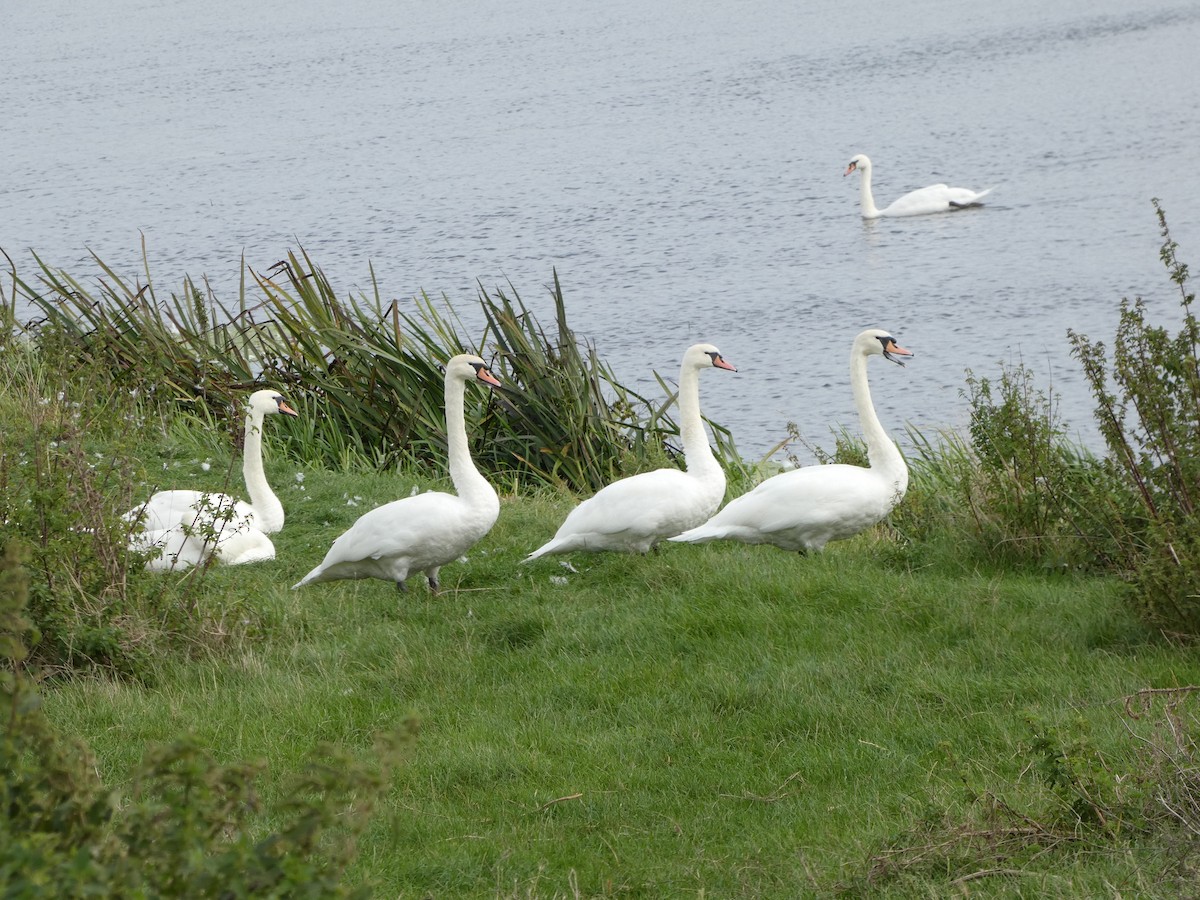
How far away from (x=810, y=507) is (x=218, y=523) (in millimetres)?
3056

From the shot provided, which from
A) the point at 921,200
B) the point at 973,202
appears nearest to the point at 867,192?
the point at 921,200

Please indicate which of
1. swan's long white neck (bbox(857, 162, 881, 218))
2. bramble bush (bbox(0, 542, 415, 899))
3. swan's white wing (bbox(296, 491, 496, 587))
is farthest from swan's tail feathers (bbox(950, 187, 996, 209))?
bramble bush (bbox(0, 542, 415, 899))

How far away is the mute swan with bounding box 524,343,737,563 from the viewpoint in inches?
282

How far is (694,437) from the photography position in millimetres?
7953

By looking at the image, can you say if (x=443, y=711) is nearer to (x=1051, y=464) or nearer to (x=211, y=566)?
(x=211, y=566)

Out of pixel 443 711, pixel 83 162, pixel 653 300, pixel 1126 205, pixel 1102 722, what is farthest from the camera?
pixel 83 162

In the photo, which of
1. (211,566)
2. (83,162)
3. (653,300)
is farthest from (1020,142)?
(211,566)

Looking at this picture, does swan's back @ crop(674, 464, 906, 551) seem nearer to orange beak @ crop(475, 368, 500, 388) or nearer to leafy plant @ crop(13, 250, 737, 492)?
orange beak @ crop(475, 368, 500, 388)

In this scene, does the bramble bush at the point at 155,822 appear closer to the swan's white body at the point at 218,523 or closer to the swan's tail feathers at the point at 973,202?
the swan's white body at the point at 218,523

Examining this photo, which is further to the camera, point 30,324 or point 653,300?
point 653,300

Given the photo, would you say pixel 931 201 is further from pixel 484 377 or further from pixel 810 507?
pixel 484 377

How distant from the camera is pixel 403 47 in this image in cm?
4650

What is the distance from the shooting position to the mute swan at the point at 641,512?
23.5 feet

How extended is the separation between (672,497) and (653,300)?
12798 mm
